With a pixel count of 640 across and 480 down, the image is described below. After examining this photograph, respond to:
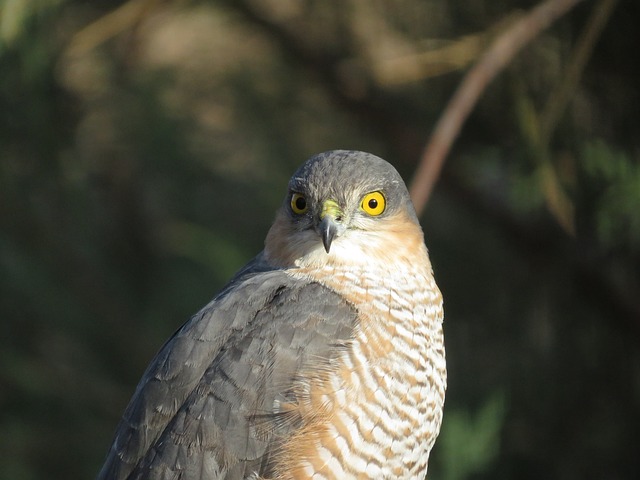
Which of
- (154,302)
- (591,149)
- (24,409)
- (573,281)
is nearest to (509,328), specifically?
(573,281)

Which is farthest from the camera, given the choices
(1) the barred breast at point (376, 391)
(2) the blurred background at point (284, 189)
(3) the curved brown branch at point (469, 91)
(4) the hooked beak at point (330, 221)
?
(2) the blurred background at point (284, 189)

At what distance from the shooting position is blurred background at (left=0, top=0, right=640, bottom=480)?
A: 16.9ft

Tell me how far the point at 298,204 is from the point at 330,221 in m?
0.22

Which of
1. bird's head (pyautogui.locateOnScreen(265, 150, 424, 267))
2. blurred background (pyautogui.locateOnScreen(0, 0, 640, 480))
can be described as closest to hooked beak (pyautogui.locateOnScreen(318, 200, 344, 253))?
bird's head (pyautogui.locateOnScreen(265, 150, 424, 267))

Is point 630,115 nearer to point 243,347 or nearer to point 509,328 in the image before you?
point 509,328

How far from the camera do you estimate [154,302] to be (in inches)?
277

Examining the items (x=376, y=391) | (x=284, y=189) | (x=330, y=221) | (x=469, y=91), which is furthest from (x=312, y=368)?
(x=284, y=189)

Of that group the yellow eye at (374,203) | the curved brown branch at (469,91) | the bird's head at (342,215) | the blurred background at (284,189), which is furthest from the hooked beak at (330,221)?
the blurred background at (284,189)

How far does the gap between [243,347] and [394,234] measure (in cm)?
76

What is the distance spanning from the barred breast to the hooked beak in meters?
0.15

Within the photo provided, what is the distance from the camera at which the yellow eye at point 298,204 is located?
3.69m

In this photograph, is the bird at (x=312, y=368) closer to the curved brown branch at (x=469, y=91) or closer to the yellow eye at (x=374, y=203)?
the yellow eye at (x=374, y=203)

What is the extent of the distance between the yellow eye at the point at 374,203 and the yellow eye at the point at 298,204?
0.21 m

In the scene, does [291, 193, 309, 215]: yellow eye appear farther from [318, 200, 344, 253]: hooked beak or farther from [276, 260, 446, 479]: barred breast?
[276, 260, 446, 479]: barred breast
